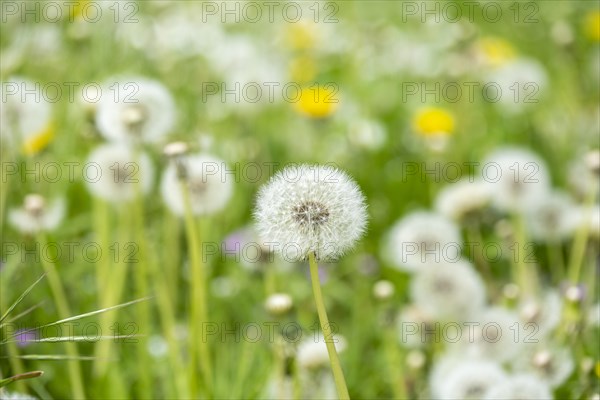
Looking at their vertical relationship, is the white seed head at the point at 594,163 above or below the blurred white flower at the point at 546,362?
above

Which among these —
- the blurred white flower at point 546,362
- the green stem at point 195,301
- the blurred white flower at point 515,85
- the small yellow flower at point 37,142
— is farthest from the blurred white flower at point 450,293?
the blurred white flower at point 515,85

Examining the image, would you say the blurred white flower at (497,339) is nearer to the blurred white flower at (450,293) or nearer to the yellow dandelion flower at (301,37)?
the blurred white flower at (450,293)

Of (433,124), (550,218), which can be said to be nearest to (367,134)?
(433,124)

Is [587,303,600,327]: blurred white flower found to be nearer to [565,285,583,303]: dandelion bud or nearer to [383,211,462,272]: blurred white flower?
[565,285,583,303]: dandelion bud

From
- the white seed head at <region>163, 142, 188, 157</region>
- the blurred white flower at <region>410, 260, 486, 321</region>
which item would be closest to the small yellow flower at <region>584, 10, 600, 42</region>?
the blurred white flower at <region>410, 260, 486, 321</region>

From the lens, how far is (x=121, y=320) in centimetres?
169

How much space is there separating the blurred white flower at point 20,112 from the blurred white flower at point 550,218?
1.05 metres

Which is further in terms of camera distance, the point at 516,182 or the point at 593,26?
the point at 593,26

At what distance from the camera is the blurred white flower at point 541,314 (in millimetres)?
1442

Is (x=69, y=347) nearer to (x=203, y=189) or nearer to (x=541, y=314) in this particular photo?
(x=203, y=189)

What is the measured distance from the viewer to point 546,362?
1290 millimetres

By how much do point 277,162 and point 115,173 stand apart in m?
0.79

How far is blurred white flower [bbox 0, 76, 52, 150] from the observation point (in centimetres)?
167

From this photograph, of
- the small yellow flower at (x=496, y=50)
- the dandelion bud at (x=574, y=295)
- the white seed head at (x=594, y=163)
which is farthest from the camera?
the small yellow flower at (x=496, y=50)
